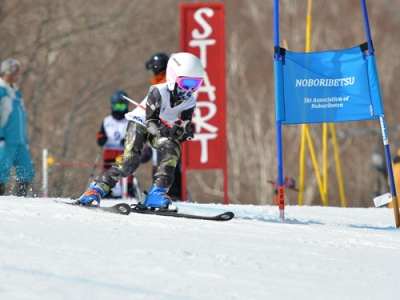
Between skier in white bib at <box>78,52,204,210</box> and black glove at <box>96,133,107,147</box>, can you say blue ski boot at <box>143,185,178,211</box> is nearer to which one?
skier in white bib at <box>78,52,204,210</box>

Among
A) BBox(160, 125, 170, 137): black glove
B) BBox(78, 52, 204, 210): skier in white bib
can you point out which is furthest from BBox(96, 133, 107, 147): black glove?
BBox(160, 125, 170, 137): black glove

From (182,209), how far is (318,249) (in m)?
2.87

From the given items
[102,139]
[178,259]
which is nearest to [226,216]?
[178,259]

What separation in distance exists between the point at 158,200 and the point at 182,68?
0.98 meters

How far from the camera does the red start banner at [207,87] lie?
13.4 meters

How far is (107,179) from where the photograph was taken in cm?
795

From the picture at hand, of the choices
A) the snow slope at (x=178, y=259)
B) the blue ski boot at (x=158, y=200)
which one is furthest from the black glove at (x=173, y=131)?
the snow slope at (x=178, y=259)

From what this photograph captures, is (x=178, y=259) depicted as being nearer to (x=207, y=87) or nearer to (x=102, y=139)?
(x=102, y=139)

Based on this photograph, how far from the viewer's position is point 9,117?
1079cm

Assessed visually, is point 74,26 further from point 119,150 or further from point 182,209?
point 182,209

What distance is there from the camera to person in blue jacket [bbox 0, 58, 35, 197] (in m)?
10.7

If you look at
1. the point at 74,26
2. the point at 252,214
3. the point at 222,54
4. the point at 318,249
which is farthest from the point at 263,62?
the point at 318,249

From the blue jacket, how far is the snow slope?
313cm

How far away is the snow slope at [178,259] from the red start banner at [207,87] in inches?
229
